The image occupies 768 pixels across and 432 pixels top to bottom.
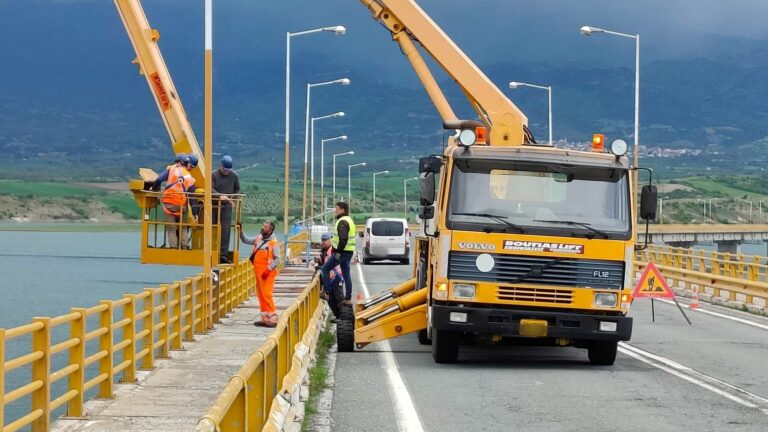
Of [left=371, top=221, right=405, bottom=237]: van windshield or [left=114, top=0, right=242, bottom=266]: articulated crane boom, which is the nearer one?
[left=114, top=0, right=242, bottom=266]: articulated crane boom

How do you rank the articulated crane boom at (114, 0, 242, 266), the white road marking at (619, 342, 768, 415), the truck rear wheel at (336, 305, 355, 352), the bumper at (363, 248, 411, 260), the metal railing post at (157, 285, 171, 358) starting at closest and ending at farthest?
the white road marking at (619, 342, 768, 415)
the metal railing post at (157, 285, 171, 358)
the truck rear wheel at (336, 305, 355, 352)
the articulated crane boom at (114, 0, 242, 266)
the bumper at (363, 248, 411, 260)

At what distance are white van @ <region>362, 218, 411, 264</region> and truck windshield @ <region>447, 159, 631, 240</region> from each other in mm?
38709

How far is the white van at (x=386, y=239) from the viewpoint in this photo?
54625mm

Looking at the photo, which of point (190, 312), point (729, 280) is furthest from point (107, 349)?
point (729, 280)

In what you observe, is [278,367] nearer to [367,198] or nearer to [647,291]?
[647,291]

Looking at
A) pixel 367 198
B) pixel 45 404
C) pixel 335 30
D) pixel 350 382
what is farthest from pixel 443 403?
pixel 367 198

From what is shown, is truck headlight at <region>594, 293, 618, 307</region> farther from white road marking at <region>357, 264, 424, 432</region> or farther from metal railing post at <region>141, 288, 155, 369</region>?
metal railing post at <region>141, 288, 155, 369</region>

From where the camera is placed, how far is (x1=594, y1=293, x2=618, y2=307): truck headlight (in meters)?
15.5

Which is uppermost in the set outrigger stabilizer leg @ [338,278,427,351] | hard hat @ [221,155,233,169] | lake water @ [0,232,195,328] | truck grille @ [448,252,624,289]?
hard hat @ [221,155,233,169]

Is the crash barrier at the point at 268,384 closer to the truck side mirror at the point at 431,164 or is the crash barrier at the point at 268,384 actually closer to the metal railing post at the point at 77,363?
the metal railing post at the point at 77,363

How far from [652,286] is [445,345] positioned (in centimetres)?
1008

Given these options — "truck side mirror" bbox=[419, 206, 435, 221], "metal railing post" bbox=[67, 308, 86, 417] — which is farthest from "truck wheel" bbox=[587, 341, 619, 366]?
"metal railing post" bbox=[67, 308, 86, 417]

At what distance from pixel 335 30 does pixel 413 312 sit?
26195mm

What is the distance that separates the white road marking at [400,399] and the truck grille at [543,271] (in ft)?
4.65
